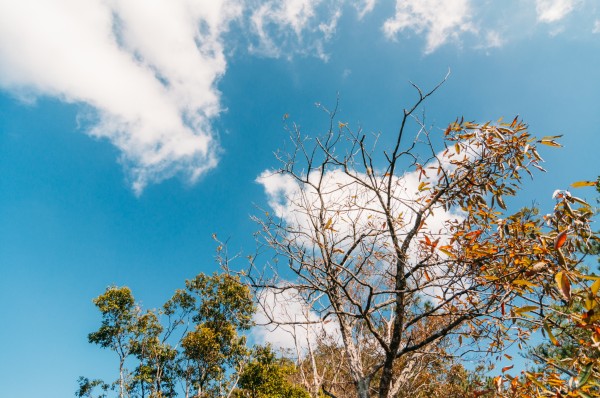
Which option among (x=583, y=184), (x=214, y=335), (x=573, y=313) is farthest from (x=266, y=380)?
(x=583, y=184)

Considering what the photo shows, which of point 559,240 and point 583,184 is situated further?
point 583,184

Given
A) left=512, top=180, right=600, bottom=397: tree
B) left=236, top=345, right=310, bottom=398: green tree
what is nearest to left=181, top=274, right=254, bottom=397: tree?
left=236, top=345, right=310, bottom=398: green tree

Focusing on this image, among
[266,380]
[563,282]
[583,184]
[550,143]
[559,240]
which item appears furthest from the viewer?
[266,380]

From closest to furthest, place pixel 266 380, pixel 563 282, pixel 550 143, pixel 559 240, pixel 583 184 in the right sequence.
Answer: pixel 563 282 → pixel 559 240 → pixel 583 184 → pixel 550 143 → pixel 266 380

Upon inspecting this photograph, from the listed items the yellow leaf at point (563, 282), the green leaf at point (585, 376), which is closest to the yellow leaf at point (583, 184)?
the yellow leaf at point (563, 282)

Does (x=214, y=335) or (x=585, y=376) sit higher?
(x=214, y=335)

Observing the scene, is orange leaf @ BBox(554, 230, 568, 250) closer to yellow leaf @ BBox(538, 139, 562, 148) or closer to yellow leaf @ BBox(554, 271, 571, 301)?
yellow leaf @ BBox(554, 271, 571, 301)

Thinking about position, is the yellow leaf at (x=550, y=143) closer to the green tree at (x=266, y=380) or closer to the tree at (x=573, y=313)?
the tree at (x=573, y=313)

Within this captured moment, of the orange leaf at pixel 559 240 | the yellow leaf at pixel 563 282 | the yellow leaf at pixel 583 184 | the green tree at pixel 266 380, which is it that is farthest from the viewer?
the green tree at pixel 266 380

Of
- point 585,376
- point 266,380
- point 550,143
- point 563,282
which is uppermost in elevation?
point 266,380

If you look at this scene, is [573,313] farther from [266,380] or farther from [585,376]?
[266,380]

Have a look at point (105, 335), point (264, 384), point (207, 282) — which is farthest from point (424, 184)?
point (105, 335)

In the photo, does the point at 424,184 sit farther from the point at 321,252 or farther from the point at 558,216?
the point at 321,252

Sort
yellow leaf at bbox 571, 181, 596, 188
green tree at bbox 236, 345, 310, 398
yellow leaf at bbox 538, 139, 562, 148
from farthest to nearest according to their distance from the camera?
green tree at bbox 236, 345, 310, 398, yellow leaf at bbox 538, 139, 562, 148, yellow leaf at bbox 571, 181, 596, 188
